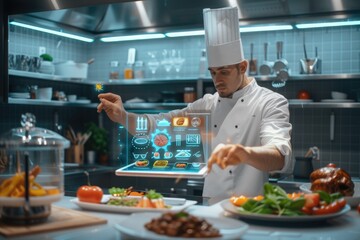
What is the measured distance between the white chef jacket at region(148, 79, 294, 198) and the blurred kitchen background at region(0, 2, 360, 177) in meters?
1.83

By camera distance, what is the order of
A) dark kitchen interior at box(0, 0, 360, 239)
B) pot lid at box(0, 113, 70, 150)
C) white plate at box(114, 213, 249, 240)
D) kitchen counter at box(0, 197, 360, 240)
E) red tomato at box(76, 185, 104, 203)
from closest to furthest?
white plate at box(114, 213, 249, 240)
kitchen counter at box(0, 197, 360, 240)
pot lid at box(0, 113, 70, 150)
red tomato at box(76, 185, 104, 203)
dark kitchen interior at box(0, 0, 360, 239)

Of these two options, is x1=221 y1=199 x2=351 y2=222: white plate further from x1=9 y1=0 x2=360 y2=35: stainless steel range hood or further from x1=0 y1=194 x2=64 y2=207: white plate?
x1=9 y1=0 x2=360 y2=35: stainless steel range hood

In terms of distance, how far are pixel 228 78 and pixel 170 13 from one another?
1811mm

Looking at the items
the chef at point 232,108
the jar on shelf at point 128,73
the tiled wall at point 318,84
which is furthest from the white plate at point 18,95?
the chef at point 232,108

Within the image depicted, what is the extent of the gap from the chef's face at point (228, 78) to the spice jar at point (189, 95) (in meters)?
2.21

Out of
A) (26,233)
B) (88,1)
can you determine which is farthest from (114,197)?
(88,1)

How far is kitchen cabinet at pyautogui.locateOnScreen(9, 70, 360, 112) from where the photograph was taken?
4161 millimetres

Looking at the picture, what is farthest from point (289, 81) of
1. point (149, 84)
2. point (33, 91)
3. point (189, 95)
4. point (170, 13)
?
point (33, 91)

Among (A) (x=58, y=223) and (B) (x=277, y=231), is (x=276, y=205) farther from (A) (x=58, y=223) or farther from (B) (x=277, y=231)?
(A) (x=58, y=223)

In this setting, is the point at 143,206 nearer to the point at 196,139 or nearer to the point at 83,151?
the point at 196,139

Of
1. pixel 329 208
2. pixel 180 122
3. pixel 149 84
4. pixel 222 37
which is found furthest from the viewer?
pixel 149 84

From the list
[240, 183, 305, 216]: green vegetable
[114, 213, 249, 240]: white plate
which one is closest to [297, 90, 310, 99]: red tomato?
[240, 183, 305, 216]: green vegetable

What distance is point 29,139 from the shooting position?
1765mm

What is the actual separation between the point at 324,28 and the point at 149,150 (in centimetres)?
301
